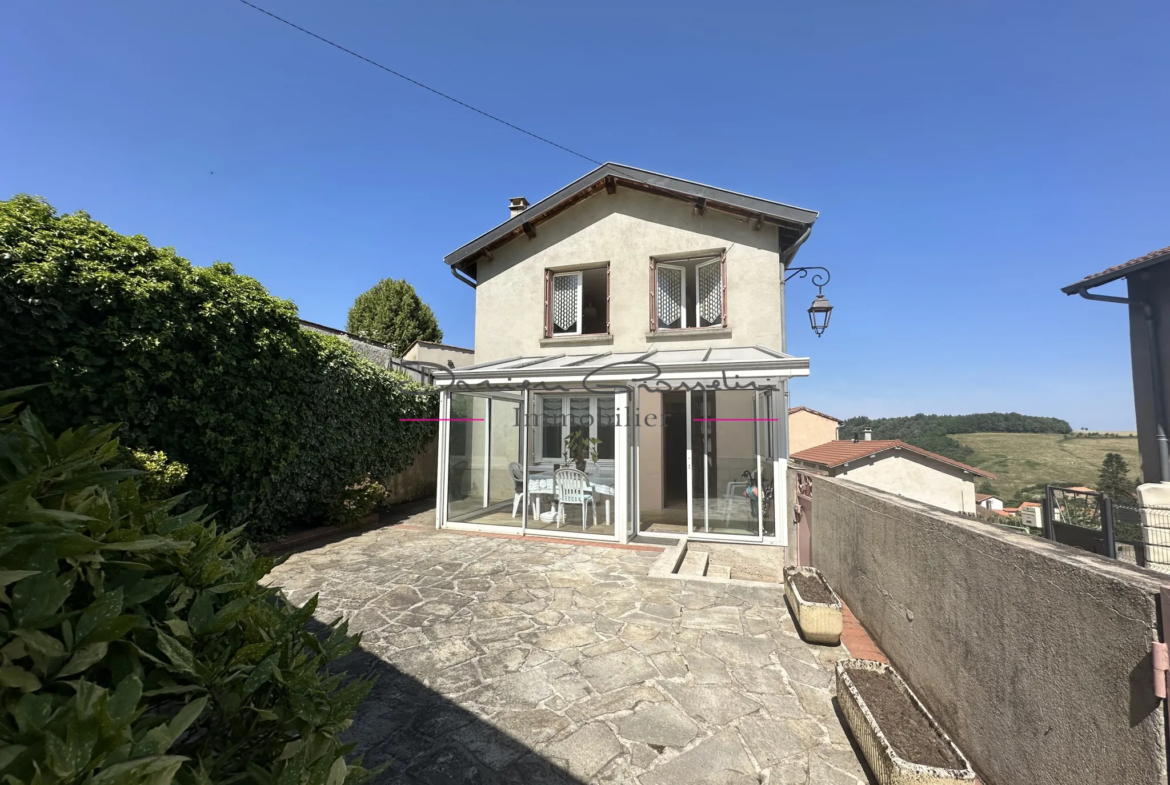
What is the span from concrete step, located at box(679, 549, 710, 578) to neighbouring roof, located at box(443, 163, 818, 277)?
803 cm

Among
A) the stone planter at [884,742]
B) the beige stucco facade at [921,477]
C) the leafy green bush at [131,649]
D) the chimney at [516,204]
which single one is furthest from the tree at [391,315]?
the leafy green bush at [131,649]

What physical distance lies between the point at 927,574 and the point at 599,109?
1281 cm

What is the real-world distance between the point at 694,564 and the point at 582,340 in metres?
6.54

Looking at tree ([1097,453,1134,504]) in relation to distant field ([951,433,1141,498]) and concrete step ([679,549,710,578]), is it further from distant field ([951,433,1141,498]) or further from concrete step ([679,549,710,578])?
concrete step ([679,549,710,578])

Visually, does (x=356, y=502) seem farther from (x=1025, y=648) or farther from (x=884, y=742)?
(x=1025, y=648)

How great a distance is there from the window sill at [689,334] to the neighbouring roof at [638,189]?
115 inches

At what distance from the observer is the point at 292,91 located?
9.40 metres

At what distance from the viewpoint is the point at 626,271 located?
12234mm

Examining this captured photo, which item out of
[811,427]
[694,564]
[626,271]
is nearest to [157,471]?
[694,564]

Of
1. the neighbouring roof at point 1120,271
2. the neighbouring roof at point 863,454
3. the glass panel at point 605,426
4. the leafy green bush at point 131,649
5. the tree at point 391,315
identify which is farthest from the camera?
the tree at point 391,315

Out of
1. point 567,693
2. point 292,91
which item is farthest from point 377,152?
point 567,693

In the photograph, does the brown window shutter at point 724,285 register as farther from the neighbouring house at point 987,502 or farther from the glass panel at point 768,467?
the neighbouring house at point 987,502

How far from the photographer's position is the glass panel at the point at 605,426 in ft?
32.0

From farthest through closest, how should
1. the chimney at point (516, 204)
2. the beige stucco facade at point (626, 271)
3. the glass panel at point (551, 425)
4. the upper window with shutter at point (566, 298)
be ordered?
the chimney at point (516, 204), the upper window with shutter at point (566, 298), the beige stucco facade at point (626, 271), the glass panel at point (551, 425)
